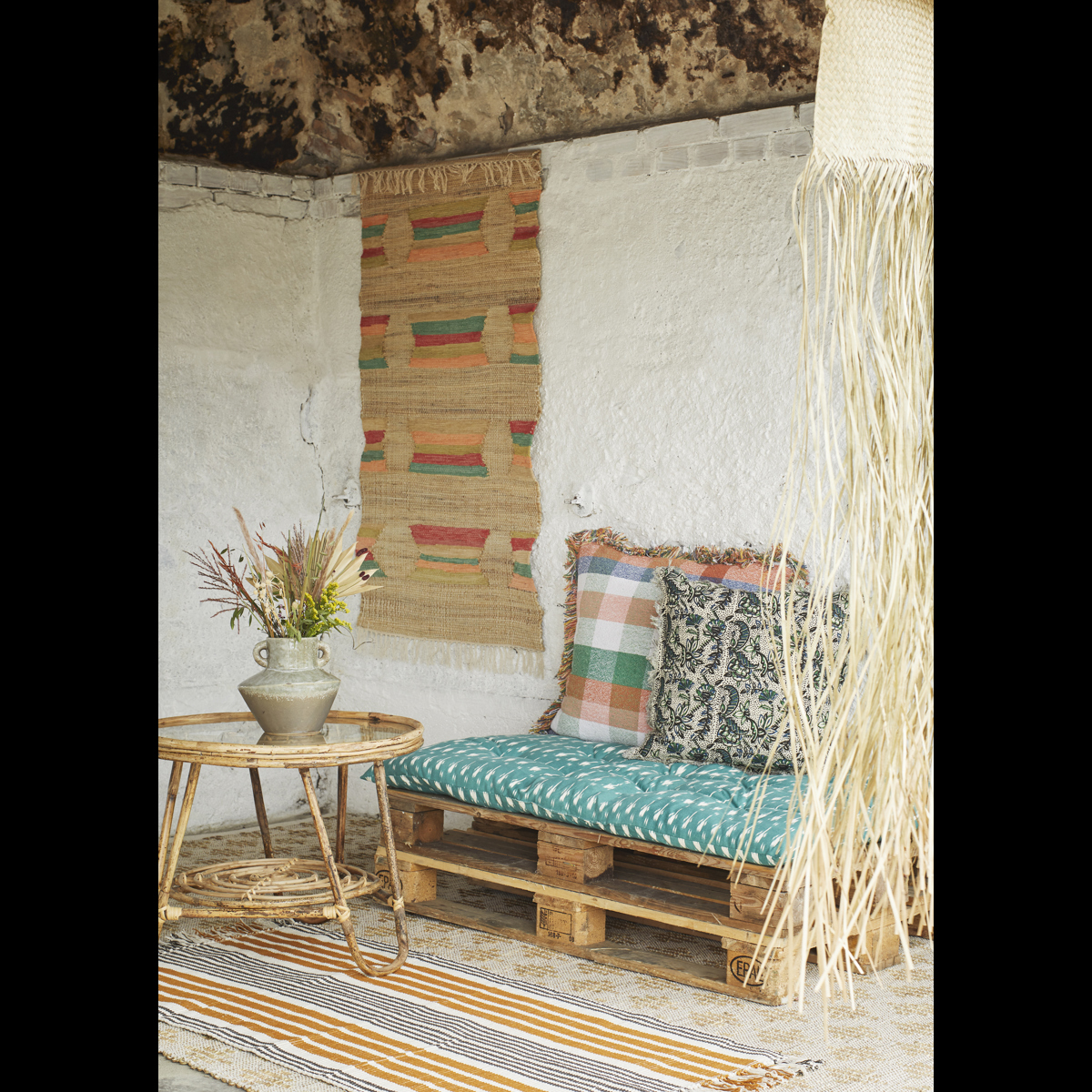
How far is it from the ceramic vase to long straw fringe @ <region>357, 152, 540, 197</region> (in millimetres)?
2050

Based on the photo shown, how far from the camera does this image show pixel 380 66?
4664 millimetres

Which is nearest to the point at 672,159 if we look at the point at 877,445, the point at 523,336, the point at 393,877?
the point at 523,336

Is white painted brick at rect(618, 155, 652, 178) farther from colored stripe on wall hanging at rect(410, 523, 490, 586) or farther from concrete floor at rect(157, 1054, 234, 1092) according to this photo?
concrete floor at rect(157, 1054, 234, 1092)

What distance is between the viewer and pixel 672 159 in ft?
13.4

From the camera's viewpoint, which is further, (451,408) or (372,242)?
(372,242)

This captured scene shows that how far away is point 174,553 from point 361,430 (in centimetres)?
89

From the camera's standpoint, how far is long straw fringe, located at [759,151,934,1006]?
1255 millimetres

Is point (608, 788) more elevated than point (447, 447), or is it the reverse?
point (447, 447)

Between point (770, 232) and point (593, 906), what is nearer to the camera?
point (593, 906)

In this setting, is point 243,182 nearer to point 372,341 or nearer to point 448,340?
point 372,341

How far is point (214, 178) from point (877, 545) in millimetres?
4159
